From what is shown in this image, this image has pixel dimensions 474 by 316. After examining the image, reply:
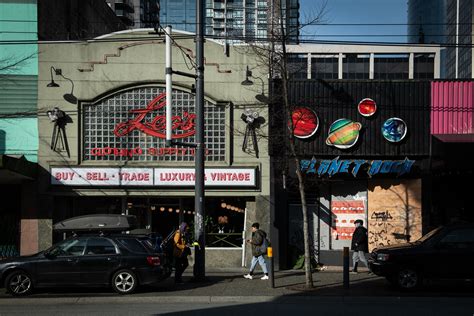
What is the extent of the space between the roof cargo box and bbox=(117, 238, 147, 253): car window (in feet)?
4.69

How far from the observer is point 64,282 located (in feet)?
42.2

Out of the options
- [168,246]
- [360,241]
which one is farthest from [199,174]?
[360,241]

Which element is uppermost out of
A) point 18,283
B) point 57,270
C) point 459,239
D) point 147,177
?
point 147,177

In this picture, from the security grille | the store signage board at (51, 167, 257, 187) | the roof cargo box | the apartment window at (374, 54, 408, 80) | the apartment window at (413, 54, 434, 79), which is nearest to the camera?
the roof cargo box

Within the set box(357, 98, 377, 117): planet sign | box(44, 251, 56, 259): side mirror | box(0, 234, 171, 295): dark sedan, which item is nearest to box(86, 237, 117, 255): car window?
box(0, 234, 171, 295): dark sedan

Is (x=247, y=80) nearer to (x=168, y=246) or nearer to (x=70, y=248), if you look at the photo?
(x=168, y=246)

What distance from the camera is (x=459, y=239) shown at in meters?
13.4

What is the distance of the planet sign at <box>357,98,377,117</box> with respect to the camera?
59.2 feet

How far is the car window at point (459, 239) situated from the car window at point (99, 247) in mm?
7593

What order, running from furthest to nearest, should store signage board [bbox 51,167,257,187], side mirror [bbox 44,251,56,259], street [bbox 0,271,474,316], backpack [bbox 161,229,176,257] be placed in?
store signage board [bbox 51,167,257,187] < backpack [bbox 161,229,176,257] < side mirror [bbox 44,251,56,259] < street [bbox 0,271,474,316]

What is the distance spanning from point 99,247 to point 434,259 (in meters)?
7.66

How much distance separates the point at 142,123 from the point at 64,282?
22.2 feet

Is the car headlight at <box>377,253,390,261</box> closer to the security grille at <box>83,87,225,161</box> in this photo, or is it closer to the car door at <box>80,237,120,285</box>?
the car door at <box>80,237,120,285</box>

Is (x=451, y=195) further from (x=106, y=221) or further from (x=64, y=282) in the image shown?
(x=64, y=282)
